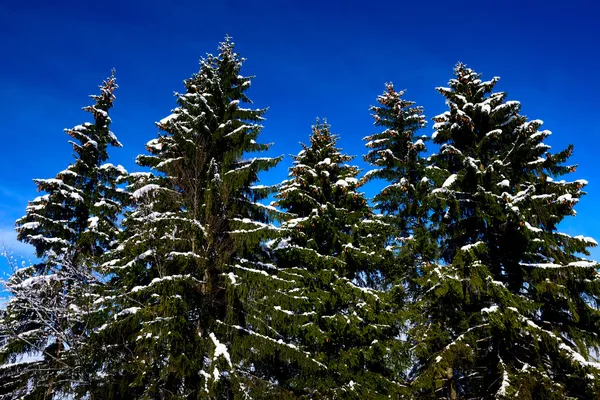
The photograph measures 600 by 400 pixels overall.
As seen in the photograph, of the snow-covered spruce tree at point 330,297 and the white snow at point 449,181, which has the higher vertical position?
the white snow at point 449,181

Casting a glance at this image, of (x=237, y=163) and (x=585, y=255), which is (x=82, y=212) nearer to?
(x=237, y=163)

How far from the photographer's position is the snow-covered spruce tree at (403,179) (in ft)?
46.5

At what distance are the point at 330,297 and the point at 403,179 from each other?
18.7 ft

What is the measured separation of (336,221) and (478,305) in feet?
19.6

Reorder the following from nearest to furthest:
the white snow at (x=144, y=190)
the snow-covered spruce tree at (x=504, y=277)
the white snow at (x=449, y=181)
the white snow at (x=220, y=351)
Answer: the white snow at (x=220, y=351) → the snow-covered spruce tree at (x=504, y=277) → the white snow at (x=144, y=190) → the white snow at (x=449, y=181)

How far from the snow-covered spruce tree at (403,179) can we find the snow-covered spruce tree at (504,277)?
3.27 ft

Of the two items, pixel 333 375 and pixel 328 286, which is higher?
pixel 328 286

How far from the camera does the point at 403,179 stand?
1534 cm

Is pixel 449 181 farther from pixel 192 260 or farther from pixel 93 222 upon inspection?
pixel 93 222

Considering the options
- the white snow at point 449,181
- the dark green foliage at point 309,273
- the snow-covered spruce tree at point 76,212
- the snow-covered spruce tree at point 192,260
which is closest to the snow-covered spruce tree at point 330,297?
the dark green foliage at point 309,273

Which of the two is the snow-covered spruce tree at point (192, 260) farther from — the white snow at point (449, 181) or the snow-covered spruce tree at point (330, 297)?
the white snow at point (449, 181)

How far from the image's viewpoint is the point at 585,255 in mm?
11883

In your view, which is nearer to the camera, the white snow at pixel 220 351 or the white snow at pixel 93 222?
the white snow at pixel 220 351

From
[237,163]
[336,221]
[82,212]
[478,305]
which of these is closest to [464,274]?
[478,305]
